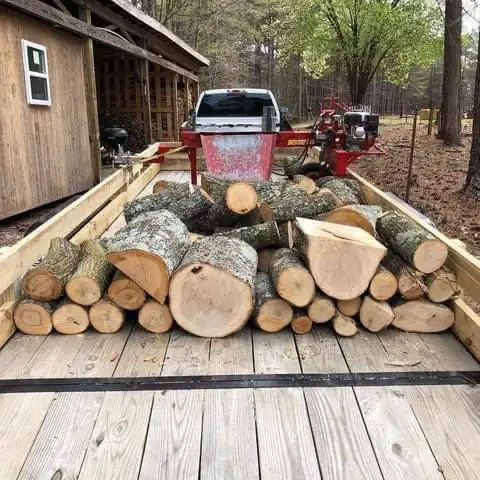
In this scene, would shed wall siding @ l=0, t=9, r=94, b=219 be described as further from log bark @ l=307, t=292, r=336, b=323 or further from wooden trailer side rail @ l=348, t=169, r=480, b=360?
wooden trailer side rail @ l=348, t=169, r=480, b=360

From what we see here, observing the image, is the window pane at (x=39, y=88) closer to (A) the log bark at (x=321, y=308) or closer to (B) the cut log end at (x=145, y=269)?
(B) the cut log end at (x=145, y=269)

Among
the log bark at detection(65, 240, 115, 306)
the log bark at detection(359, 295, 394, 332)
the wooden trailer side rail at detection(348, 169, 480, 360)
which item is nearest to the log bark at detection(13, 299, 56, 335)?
the log bark at detection(65, 240, 115, 306)

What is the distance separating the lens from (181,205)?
4977 mm

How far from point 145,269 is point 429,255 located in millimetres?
1814

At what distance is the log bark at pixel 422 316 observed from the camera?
133 inches

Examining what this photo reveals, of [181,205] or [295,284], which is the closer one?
[295,284]

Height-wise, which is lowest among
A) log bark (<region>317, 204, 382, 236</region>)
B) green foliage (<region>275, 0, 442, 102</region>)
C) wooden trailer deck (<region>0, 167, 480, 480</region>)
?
wooden trailer deck (<region>0, 167, 480, 480</region>)

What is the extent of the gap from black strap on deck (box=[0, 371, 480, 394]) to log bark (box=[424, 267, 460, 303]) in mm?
645

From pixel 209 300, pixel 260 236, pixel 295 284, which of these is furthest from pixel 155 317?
pixel 260 236

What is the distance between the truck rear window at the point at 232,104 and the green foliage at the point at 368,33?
38.2 ft

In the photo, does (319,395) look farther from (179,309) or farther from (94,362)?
(94,362)

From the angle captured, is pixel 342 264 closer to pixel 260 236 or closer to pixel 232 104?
pixel 260 236

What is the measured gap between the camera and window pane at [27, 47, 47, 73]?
23.8ft

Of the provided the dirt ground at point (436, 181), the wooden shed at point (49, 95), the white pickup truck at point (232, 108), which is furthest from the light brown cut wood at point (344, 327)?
the white pickup truck at point (232, 108)
